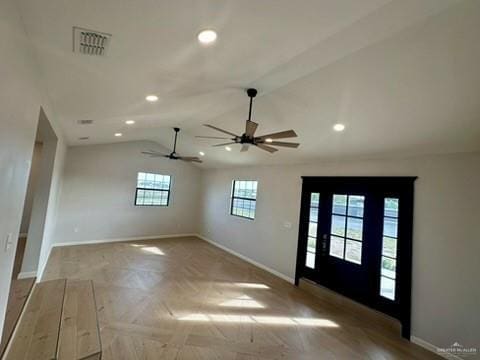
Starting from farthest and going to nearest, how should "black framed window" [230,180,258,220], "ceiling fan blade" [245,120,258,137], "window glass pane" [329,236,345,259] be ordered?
"black framed window" [230,180,258,220] → "window glass pane" [329,236,345,259] → "ceiling fan blade" [245,120,258,137]

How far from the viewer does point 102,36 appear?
1.51 m

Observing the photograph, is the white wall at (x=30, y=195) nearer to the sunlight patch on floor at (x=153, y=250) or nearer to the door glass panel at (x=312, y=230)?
the sunlight patch on floor at (x=153, y=250)

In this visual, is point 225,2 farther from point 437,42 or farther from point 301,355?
point 301,355

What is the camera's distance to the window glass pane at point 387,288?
3471 millimetres

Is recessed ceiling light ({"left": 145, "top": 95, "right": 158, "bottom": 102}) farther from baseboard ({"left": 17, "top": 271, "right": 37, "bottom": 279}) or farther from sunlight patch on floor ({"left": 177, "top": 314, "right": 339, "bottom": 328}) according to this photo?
baseboard ({"left": 17, "top": 271, "right": 37, "bottom": 279})

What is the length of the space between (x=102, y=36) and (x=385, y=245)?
14.0 ft

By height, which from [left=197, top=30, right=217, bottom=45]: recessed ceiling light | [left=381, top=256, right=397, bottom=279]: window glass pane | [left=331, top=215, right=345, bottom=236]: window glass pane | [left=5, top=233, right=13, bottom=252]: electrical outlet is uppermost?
[left=197, top=30, right=217, bottom=45]: recessed ceiling light

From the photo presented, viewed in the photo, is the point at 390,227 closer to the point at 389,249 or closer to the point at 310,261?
the point at 389,249

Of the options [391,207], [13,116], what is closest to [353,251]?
[391,207]

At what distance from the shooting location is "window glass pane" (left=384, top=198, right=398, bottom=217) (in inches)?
141

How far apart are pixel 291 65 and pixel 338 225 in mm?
3126

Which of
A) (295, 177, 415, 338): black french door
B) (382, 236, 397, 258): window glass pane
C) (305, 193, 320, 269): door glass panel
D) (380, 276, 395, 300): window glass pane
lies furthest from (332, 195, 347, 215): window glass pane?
(380, 276, 395, 300): window glass pane

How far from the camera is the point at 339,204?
4.33 m

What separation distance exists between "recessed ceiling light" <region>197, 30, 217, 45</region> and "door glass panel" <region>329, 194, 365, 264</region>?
11.6 feet
